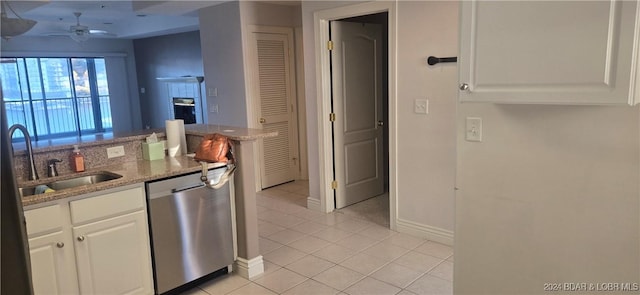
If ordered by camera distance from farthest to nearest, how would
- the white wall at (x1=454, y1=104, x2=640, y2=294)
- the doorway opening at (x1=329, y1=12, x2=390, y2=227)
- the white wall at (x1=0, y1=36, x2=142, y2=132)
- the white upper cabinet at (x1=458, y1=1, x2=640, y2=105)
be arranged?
the white wall at (x1=0, y1=36, x2=142, y2=132) → the doorway opening at (x1=329, y1=12, x2=390, y2=227) → the white wall at (x1=454, y1=104, x2=640, y2=294) → the white upper cabinet at (x1=458, y1=1, x2=640, y2=105)

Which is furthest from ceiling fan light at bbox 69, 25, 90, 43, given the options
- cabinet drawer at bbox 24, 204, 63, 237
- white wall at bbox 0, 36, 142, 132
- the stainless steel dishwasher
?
cabinet drawer at bbox 24, 204, 63, 237

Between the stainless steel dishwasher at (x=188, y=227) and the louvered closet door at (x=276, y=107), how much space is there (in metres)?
2.45

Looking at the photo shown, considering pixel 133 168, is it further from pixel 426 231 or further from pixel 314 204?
pixel 426 231

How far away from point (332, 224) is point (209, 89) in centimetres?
256

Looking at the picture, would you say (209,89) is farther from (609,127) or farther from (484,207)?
(609,127)

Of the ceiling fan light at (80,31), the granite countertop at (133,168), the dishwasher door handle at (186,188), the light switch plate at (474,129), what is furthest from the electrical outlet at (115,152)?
the ceiling fan light at (80,31)

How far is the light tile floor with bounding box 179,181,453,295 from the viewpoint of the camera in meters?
2.91

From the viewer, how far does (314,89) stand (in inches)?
172

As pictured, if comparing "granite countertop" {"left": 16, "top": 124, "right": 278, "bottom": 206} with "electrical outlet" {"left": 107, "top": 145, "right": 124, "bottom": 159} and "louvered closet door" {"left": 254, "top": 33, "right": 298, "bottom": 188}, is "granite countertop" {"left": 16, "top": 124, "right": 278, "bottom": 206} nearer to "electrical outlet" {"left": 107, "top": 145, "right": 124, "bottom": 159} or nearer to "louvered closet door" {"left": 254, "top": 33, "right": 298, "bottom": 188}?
"electrical outlet" {"left": 107, "top": 145, "right": 124, "bottom": 159}

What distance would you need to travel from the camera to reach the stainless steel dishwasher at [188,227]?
104 inches

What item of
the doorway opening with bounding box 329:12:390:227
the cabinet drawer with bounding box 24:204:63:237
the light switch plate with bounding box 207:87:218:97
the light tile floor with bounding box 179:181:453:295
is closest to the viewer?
the cabinet drawer with bounding box 24:204:63:237

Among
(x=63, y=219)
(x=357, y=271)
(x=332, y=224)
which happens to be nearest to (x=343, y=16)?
(x=332, y=224)

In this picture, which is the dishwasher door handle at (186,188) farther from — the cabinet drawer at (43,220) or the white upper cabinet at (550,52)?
the white upper cabinet at (550,52)

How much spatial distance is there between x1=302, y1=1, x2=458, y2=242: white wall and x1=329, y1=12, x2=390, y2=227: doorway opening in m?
0.51
